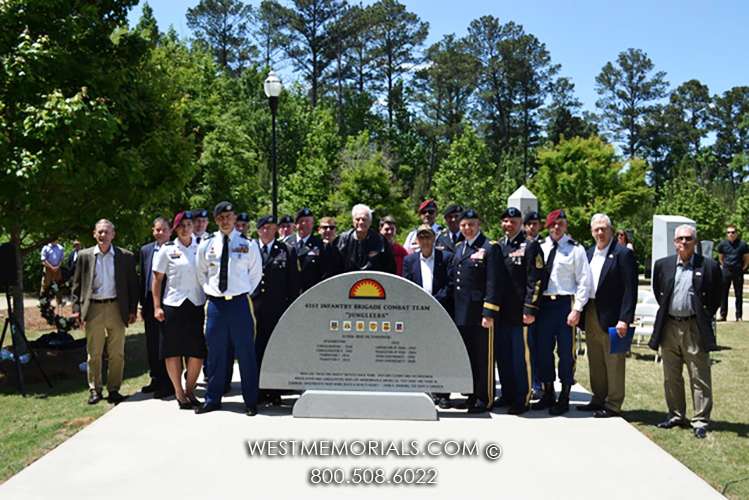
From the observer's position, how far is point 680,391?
6.16 meters

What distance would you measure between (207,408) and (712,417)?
5.18 m

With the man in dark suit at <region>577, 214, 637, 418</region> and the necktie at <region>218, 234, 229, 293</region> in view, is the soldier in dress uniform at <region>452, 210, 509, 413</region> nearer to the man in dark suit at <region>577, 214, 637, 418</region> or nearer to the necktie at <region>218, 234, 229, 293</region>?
the man in dark suit at <region>577, 214, 637, 418</region>

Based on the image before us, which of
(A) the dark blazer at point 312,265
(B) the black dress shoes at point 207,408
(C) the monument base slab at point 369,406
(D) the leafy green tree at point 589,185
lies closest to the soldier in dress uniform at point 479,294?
(C) the monument base slab at point 369,406

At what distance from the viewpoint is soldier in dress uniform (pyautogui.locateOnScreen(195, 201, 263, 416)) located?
644cm

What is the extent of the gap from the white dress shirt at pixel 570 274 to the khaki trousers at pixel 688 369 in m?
0.84

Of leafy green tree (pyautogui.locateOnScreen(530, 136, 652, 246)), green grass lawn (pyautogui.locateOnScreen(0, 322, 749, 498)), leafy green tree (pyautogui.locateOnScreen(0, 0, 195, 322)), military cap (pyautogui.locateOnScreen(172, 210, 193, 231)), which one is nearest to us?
green grass lawn (pyautogui.locateOnScreen(0, 322, 749, 498))

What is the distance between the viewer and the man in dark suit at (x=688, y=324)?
19.5ft

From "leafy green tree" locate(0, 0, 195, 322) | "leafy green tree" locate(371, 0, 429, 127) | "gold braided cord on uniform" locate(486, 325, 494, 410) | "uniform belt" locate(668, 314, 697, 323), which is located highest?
"leafy green tree" locate(371, 0, 429, 127)

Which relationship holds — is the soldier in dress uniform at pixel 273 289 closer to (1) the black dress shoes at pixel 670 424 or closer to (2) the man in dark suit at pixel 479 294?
(2) the man in dark suit at pixel 479 294

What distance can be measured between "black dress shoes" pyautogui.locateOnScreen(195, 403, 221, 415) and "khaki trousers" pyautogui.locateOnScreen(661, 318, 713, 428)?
4.49 m

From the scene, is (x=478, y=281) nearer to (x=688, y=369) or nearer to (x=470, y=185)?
(x=688, y=369)

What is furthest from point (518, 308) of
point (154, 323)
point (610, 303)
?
point (154, 323)

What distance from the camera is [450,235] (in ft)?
24.8

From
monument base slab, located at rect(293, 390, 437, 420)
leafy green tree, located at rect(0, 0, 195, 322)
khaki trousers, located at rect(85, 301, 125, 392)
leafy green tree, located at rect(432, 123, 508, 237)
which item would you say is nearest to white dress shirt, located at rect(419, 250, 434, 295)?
monument base slab, located at rect(293, 390, 437, 420)
